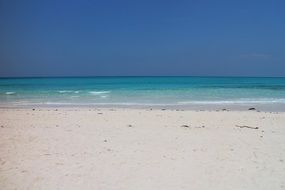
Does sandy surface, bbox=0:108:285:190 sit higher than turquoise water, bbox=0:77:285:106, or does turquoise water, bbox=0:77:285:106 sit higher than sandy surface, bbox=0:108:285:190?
sandy surface, bbox=0:108:285:190

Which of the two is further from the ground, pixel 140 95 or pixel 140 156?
pixel 140 156

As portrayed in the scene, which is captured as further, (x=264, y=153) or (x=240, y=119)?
(x=240, y=119)

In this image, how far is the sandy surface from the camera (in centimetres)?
511

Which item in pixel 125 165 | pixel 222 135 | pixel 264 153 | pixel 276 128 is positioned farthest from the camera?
pixel 276 128

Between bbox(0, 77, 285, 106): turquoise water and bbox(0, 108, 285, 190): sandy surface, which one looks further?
bbox(0, 77, 285, 106): turquoise water

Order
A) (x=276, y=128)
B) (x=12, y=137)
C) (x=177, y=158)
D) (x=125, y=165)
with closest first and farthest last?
1. (x=125, y=165)
2. (x=177, y=158)
3. (x=12, y=137)
4. (x=276, y=128)

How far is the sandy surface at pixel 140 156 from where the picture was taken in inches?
201

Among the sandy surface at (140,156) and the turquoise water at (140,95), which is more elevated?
the sandy surface at (140,156)

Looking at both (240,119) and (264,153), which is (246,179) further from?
(240,119)

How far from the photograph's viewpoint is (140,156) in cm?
654

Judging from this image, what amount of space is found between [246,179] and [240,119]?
24.0 ft

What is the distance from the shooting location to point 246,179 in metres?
5.28

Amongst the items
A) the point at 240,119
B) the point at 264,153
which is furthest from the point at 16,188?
the point at 240,119

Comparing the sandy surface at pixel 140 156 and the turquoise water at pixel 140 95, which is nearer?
the sandy surface at pixel 140 156
